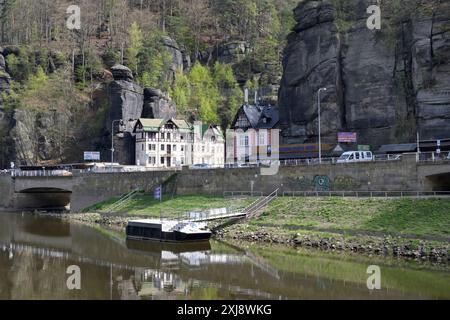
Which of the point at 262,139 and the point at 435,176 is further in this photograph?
the point at 262,139

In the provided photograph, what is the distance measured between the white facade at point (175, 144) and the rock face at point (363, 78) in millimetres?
25643

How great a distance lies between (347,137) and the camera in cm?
8056

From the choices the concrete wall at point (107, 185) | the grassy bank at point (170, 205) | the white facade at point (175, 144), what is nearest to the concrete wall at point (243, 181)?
the concrete wall at point (107, 185)

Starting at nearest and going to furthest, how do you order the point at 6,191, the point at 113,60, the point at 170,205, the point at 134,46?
1. the point at 170,205
2. the point at 6,191
3. the point at 113,60
4. the point at 134,46

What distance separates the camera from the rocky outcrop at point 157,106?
110250 mm

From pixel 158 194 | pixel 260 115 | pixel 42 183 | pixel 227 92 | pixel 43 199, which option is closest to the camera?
pixel 158 194

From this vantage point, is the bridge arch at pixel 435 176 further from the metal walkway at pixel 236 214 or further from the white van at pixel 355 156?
the metal walkway at pixel 236 214

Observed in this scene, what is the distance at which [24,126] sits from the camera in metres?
110

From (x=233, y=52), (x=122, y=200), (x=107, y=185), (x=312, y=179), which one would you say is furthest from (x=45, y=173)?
(x=233, y=52)

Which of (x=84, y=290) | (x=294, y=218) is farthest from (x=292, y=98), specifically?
(x=84, y=290)

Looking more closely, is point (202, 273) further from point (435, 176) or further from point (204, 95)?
point (204, 95)

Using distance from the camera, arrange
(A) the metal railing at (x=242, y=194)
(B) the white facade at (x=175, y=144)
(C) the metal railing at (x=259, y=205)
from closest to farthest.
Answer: (C) the metal railing at (x=259, y=205) → (A) the metal railing at (x=242, y=194) → (B) the white facade at (x=175, y=144)

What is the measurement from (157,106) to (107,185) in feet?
104

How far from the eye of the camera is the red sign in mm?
80438
